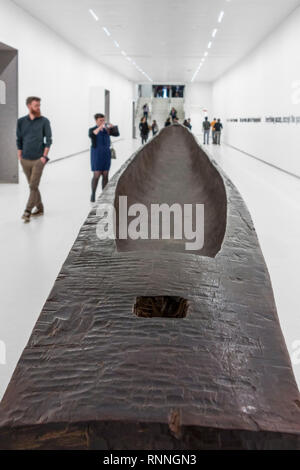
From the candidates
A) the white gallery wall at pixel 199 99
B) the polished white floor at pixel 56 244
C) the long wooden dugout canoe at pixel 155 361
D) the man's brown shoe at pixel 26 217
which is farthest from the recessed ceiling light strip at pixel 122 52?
the long wooden dugout canoe at pixel 155 361

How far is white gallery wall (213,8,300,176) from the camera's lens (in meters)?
12.9

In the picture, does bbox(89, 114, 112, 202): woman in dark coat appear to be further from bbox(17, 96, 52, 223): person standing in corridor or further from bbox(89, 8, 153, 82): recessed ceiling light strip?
bbox(89, 8, 153, 82): recessed ceiling light strip

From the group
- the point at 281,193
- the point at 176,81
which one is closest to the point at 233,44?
the point at 281,193

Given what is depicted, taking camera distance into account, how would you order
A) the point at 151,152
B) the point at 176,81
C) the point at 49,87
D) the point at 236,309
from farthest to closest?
the point at 176,81 < the point at 49,87 < the point at 151,152 < the point at 236,309

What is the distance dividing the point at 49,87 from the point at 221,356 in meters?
14.8

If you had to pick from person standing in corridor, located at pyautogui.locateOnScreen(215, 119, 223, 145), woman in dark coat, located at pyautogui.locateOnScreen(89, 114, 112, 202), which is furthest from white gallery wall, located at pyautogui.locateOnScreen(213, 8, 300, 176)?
woman in dark coat, located at pyautogui.locateOnScreen(89, 114, 112, 202)

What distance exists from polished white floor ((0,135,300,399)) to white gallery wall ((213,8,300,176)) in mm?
2184

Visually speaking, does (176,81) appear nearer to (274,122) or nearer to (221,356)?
(274,122)

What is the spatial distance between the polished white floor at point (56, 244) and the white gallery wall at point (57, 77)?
3.30 m

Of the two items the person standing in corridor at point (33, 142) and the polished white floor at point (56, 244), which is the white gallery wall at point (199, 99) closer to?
the polished white floor at point (56, 244)

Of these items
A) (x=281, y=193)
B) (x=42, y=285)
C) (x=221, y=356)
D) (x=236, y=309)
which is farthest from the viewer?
(x=281, y=193)

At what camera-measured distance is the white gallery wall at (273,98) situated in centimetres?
1289
